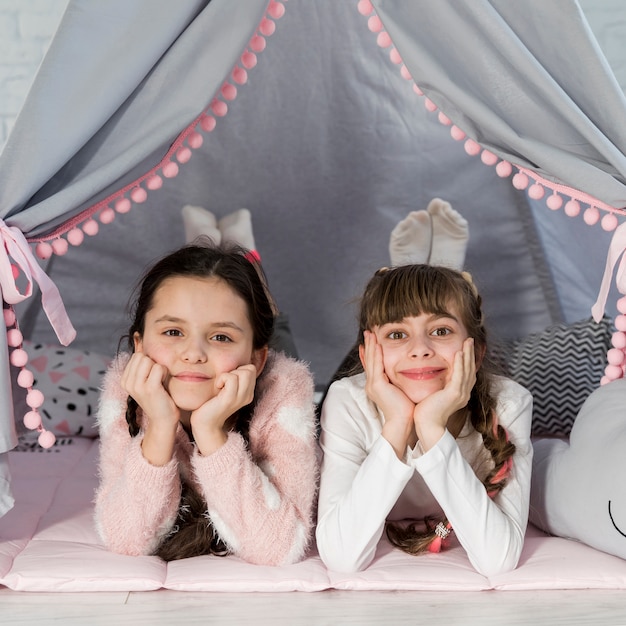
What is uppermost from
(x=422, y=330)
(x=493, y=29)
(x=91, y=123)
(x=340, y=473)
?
(x=493, y=29)

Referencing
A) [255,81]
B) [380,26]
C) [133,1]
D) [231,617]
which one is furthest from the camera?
[255,81]

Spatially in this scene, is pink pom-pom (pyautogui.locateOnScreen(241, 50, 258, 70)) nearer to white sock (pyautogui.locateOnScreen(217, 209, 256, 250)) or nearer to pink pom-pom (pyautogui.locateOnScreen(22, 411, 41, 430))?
pink pom-pom (pyautogui.locateOnScreen(22, 411, 41, 430))

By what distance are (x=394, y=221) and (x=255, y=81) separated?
0.59 meters

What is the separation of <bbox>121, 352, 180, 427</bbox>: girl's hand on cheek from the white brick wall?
134 centimetres

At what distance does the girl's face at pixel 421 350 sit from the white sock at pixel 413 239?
0.90 metres

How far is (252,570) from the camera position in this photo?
1586 mm

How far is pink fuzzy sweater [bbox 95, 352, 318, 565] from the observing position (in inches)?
62.2

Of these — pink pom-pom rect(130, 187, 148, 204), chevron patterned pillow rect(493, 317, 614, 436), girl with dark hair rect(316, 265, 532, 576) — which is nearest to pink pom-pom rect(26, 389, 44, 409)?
pink pom-pom rect(130, 187, 148, 204)

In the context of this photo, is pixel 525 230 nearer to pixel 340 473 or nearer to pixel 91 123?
pixel 340 473

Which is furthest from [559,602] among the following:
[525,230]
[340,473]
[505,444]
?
[525,230]

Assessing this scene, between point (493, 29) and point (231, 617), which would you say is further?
point (493, 29)

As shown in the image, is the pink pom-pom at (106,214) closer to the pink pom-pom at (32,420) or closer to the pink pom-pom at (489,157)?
the pink pom-pom at (32,420)

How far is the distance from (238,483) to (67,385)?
1118 mm

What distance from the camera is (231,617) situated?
1.45 m
